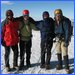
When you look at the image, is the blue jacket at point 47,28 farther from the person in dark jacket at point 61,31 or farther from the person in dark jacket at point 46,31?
the person in dark jacket at point 61,31

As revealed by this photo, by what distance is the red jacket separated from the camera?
9.76m

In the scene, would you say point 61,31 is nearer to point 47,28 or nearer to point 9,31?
point 47,28

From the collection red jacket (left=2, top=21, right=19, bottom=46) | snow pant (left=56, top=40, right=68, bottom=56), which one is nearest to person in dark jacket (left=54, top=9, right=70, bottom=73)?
snow pant (left=56, top=40, right=68, bottom=56)

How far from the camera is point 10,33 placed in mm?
9789

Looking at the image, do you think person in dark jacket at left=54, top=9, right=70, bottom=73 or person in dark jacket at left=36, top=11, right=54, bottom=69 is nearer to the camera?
person in dark jacket at left=54, top=9, right=70, bottom=73

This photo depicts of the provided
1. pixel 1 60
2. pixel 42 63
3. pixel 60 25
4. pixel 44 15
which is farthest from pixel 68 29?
pixel 1 60

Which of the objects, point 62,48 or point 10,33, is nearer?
point 10,33

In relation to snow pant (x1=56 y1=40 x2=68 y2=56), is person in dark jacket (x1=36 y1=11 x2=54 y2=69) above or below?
above

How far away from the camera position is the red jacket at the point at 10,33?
9758 millimetres

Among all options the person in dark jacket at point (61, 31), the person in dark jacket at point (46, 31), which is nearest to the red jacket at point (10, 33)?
the person in dark jacket at point (46, 31)

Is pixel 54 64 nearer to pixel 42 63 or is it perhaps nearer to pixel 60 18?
pixel 42 63

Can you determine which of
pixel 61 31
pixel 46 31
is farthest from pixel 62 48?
pixel 46 31

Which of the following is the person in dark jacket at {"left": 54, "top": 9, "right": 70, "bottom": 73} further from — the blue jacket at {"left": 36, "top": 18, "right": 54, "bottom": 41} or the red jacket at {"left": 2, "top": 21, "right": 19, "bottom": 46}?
the red jacket at {"left": 2, "top": 21, "right": 19, "bottom": 46}

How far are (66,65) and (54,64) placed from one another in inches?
41.1
